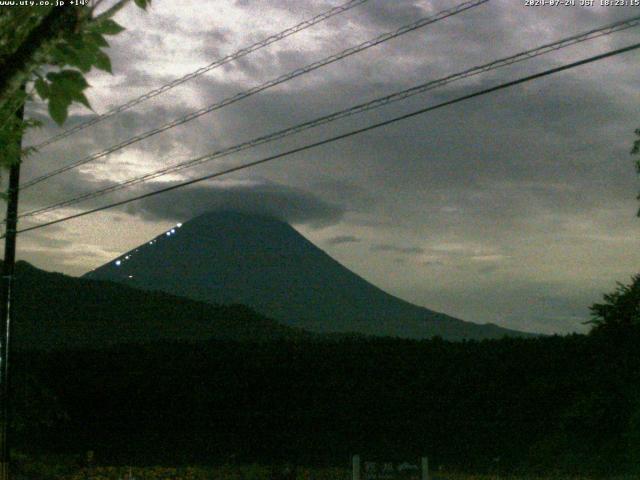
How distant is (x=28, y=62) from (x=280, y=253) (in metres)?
152

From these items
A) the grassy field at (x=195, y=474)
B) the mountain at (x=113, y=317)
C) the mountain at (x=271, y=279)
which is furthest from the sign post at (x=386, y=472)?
the mountain at (x=271, y=279)

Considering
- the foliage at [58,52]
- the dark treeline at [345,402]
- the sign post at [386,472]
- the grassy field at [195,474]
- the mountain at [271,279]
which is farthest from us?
the mountain at [271,279]

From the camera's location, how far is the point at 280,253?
15525cm

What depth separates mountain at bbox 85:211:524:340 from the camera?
10681 centimetres

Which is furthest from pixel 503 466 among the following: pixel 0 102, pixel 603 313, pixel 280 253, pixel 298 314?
pixel 280 253

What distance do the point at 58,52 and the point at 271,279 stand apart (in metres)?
132

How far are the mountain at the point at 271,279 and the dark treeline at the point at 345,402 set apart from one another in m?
74.5

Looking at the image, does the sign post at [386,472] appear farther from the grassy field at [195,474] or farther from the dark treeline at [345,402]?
the dark treeline at [345,402]

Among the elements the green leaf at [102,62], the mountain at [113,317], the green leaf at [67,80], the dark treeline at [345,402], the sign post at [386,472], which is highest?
the mountain at [113,317]

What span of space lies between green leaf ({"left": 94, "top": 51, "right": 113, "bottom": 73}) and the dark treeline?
493 inches

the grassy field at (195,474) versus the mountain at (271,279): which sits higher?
the mountain at (271,279)

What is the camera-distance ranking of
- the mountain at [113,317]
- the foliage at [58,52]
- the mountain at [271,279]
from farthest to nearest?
the mountain at [271,279] → the mountain at [113,317] → the foliage at [58,52]

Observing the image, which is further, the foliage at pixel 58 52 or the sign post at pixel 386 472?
the sign post at pixel 386 472

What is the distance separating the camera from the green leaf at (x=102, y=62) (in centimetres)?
310
